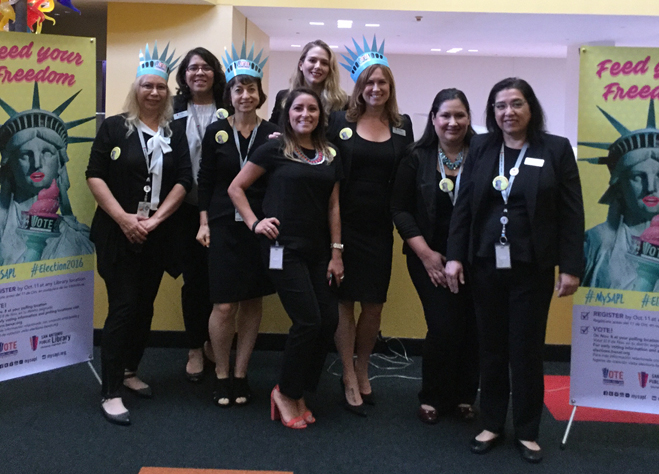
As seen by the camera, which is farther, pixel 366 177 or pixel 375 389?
pixel 375 389

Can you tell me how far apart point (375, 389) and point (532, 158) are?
1.58 m

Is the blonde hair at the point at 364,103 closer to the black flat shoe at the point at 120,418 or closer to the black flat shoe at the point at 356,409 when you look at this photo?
the black flat shoe at the point at 356,409

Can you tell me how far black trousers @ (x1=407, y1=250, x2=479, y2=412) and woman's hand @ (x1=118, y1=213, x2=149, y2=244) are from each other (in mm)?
1241

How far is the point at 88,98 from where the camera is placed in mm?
3102

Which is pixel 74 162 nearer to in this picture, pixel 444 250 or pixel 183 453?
pixel 183 453

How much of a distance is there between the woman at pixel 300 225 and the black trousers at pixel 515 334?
0.66 meters

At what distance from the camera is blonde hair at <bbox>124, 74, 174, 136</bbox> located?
2.92 metres

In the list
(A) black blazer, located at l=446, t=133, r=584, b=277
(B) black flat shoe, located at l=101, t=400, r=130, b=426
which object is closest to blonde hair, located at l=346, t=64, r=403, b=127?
(A) black blazer, located at l=446, t=133, r=584, b=277

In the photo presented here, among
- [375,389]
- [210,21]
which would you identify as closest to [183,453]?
[375,389]

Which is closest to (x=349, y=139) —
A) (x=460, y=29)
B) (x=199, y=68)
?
(x=199, y=68)

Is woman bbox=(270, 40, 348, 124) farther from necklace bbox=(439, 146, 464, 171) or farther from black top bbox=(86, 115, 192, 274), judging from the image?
black top bbox=(86, 115, 192, 274)

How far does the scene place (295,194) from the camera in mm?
2693

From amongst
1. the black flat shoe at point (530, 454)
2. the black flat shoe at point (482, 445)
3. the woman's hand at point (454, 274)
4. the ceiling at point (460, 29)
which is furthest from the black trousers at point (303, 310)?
the ceiling at point (460, 29)

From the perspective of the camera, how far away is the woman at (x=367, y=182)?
2877 millimetres
